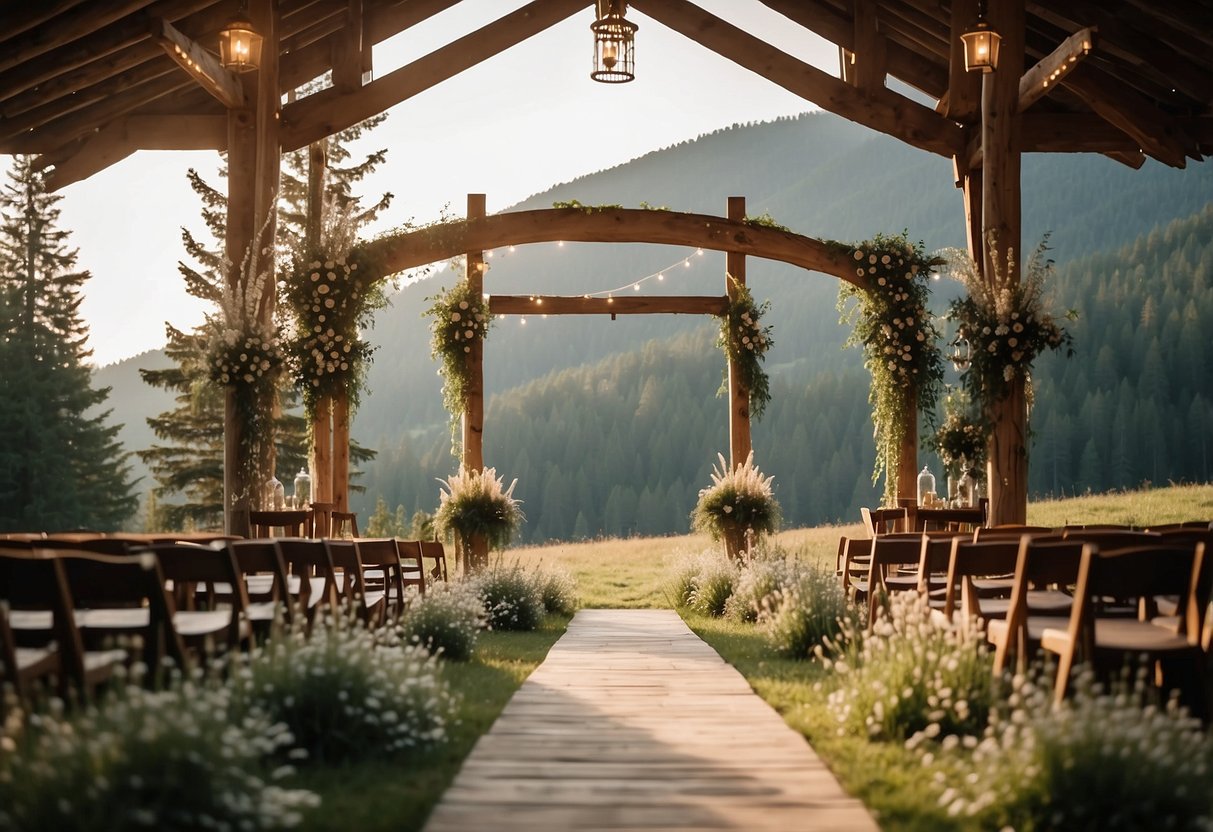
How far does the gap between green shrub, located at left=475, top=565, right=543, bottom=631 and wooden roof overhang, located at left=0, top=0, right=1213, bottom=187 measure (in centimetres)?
447

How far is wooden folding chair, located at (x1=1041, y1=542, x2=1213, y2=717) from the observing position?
3975 millimetres

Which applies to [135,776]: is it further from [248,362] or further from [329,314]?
[329,314]

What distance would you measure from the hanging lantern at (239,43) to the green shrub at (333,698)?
5.33 meters

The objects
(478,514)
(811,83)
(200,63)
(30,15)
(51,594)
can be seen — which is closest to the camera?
(51,594)

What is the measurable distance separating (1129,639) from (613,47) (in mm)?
6919

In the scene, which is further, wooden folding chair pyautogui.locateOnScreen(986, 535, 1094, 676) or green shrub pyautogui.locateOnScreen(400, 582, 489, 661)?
green shrub pyautogui.locateOnScreen(400, 582, 489, 661)

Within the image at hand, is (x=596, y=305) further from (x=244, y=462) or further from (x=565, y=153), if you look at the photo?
(x=565, y=153)

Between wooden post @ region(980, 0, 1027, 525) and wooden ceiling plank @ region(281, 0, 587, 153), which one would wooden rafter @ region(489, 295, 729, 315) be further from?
wooden post @ region(980, 0, 1027, 525)

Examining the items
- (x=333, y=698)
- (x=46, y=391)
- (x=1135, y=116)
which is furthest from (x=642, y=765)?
(x=46, y=391)

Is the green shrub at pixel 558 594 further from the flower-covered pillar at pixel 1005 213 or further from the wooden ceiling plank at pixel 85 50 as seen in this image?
the wooden ceiling plank at pixel 85 50

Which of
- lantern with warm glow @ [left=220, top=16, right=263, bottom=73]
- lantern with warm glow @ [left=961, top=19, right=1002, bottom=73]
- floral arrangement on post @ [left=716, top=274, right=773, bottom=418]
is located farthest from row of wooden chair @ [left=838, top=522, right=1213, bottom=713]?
floral arrangement on post @ [left=716, top=274, right=773, bottom=418]

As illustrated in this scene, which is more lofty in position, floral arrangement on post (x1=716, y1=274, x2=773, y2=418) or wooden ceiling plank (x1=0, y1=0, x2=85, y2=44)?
wooden ceiling plank (x1=0, y1=0, x2=85, y2=44)

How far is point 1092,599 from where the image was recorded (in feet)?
13.5

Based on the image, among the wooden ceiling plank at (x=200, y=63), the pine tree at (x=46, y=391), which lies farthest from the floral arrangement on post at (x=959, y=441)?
the pine tree at (x=46, y=391)
